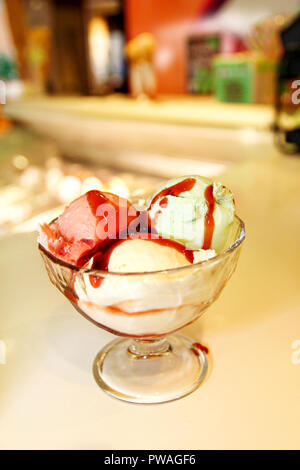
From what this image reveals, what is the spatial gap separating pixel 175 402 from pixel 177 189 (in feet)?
0.91

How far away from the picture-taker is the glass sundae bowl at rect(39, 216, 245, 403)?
0.46 metres

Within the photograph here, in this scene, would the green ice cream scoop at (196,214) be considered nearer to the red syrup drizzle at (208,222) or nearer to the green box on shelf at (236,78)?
the red syrup drizzle at (208,222)

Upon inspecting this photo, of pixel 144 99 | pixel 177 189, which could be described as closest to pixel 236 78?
pixel 144 99

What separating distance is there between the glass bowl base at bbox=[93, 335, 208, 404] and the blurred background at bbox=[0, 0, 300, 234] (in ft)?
2.24

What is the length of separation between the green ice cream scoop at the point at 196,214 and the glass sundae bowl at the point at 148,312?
0.02 m

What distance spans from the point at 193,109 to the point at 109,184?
585 mm

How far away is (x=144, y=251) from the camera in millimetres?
523

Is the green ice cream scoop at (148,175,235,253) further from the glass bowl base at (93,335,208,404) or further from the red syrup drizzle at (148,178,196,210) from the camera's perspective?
the glass bowl base at (93,335,208,404)

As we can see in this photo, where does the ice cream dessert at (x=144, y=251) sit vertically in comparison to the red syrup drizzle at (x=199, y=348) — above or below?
above

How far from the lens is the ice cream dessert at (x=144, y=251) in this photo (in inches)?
18.2

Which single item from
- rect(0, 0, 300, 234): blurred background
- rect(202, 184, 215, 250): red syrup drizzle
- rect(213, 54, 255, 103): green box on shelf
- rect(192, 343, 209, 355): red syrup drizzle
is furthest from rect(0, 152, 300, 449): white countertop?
rect(213, 54, 255, 103): green box on shelf

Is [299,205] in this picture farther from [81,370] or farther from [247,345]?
[81,370]

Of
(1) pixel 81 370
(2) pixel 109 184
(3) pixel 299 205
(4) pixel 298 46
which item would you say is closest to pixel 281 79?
(4) pixel 298 46

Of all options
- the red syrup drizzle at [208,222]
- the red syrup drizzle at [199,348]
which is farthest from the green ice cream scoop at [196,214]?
the red syrup drizzle at [199,348]
